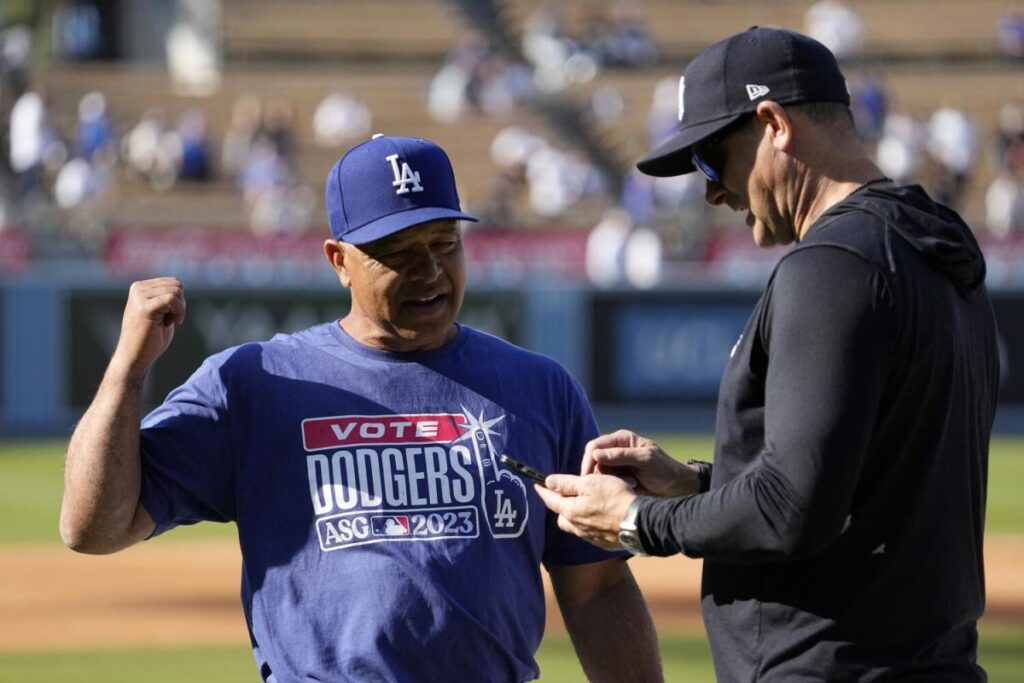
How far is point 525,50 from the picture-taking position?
103ft

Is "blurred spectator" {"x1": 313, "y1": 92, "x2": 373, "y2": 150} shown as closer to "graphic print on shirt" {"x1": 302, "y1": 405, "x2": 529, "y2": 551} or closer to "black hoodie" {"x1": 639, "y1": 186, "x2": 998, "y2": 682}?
"graphic print on shirt" {"x1": 302, "y1": 405, "x2": 529, "y2": 551}

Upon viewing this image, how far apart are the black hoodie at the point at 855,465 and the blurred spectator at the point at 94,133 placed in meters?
→ 24.7

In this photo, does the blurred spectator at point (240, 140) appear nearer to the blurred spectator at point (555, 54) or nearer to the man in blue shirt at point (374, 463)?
the blurred spectator at point (555, 54)

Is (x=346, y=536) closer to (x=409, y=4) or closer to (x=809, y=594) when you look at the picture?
(x=809, y=594)

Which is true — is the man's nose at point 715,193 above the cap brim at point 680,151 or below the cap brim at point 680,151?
below

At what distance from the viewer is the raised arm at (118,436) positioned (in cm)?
346

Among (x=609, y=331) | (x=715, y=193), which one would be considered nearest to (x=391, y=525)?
(x=715, y=193)

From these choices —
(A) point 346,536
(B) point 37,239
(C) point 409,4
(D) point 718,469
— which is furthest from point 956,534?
(C) point 409,4

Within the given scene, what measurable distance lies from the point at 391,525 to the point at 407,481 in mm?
98

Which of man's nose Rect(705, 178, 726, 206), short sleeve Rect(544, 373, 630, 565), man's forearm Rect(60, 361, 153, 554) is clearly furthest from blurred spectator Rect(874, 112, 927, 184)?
man's forearm Rect(60, 361, 153, 554)

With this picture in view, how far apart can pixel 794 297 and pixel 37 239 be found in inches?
843

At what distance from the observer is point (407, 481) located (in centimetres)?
362

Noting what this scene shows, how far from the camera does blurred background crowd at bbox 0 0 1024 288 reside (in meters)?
25.3

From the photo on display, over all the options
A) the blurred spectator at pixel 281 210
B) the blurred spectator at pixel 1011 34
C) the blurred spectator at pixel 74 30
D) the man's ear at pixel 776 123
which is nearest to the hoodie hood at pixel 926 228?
the man's ear at pixel 776 123
